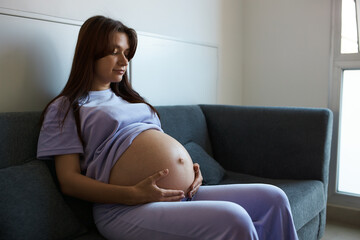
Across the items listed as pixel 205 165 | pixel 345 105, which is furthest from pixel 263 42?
pixel 205 165

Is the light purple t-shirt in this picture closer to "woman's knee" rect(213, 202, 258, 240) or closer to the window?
"woman's knee" rect(213, 202, 258, 240)

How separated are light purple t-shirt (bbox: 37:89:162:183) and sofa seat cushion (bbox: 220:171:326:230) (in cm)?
79

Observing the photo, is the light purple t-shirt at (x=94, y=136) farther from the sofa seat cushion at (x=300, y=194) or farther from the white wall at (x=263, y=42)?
the white wall at (x=263, y=42)

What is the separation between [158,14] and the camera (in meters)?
2.33

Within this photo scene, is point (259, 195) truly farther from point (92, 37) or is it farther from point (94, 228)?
point (92, 37)

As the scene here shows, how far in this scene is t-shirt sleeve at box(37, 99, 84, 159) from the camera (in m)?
1.33

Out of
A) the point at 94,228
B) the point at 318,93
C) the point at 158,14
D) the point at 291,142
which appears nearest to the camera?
the point at 94,228

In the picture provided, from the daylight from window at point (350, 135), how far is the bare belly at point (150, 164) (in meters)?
1.75

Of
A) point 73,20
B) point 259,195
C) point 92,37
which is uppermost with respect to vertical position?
point 73,20

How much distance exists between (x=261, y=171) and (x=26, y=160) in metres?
1.32

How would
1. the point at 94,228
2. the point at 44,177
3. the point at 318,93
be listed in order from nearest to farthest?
the point at 44,177 → the point at 94,228 → the point at 318,93

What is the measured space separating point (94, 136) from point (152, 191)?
1.01ft

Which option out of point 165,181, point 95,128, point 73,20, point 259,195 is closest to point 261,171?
point 259,195

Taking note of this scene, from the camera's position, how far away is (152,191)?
124 cm
